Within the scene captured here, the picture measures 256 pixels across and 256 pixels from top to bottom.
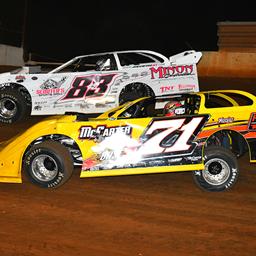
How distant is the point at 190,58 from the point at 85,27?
17315 millimetres

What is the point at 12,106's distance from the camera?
11445 millimetres

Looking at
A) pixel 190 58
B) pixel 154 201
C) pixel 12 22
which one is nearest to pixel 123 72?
pixel 190 58

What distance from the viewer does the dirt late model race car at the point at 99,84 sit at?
1096cm

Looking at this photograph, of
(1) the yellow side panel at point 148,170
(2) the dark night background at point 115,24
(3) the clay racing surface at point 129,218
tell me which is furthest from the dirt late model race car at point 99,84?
(2) the dark night background at point 115,24

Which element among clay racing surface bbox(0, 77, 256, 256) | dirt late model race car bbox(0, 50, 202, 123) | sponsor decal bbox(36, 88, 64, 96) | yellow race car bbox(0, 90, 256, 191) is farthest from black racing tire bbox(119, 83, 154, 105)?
yellow race car bbox(0, 90, 256, 191)

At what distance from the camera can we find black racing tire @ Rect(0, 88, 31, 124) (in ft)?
36.7

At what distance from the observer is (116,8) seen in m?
28.2

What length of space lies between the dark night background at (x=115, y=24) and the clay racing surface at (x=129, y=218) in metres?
18.1

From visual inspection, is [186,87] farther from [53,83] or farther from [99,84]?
[53,83]

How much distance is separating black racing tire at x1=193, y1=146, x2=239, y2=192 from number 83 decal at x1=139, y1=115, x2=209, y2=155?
29cm

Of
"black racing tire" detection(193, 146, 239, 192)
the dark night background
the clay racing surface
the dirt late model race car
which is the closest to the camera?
the clay racing surface

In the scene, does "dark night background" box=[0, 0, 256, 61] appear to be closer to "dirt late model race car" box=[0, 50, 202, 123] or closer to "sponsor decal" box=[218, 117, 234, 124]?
"dirt late model race car" box=[0, 50, 202, 123]

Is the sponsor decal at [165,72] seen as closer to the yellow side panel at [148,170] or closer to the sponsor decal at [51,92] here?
the sponsor decal at [51,92]

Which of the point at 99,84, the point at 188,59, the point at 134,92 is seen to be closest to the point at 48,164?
the point at 99,84
